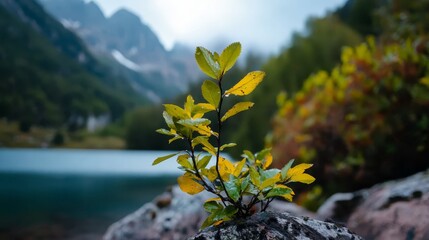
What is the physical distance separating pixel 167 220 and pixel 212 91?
539 cm

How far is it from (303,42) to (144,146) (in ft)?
285

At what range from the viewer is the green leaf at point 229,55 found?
1.38 m

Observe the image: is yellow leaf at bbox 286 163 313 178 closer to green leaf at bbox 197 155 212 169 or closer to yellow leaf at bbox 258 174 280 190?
yellow leaf at bbox 258 174 280 190

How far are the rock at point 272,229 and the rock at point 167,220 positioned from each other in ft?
13.9

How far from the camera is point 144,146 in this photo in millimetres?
106375

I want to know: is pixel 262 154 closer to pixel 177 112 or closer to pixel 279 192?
pixel 279 192

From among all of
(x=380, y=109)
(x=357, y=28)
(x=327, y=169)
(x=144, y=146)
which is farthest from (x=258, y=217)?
(x=144, y=146)

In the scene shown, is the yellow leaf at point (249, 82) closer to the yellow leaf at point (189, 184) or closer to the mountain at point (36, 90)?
the yellow leaf at point (189, 184)

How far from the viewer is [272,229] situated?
1.52 m

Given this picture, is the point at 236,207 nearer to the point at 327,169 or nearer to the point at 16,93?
the point at 327,169

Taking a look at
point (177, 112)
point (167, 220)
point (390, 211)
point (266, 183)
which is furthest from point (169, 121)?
point (167, 220)

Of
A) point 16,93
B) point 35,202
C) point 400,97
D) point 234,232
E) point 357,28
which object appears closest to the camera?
point 234,232

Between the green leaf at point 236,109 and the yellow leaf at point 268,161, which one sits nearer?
the green leaf at point 236,109

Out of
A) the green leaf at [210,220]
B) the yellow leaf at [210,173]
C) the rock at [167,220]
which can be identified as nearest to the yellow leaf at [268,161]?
the yellow leaf at [210,173]
